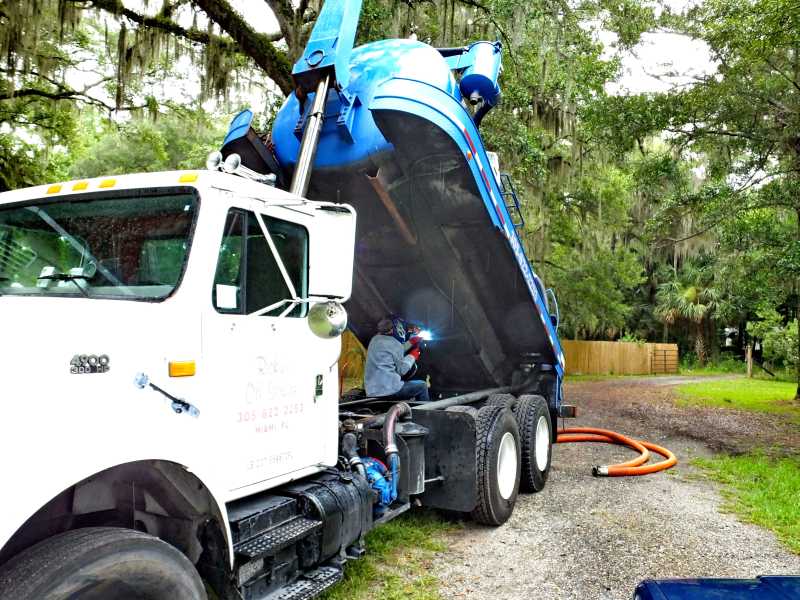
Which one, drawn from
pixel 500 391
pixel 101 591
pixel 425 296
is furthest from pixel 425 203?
pixel 101 591

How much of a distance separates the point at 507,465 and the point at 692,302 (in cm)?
3080

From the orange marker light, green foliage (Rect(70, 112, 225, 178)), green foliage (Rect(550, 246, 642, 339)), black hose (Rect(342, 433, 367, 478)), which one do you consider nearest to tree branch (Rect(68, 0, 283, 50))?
green foliage (Rect(70, 112, 225, 178))

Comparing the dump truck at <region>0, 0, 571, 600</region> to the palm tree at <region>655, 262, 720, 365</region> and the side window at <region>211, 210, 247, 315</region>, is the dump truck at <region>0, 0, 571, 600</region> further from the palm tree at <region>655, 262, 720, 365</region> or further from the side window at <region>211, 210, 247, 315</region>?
the palm tree at <region>655, 262, 720, 365</region>

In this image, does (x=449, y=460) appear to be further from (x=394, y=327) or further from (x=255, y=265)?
(x=255, y=265)

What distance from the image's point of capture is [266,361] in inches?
129

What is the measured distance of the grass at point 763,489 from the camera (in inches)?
233

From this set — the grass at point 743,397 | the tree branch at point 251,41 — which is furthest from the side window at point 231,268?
the grass at point 743,397

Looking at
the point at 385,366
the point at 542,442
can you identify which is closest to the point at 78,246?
the point at 385,366

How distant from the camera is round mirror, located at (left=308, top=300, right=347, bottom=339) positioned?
305 centimetres

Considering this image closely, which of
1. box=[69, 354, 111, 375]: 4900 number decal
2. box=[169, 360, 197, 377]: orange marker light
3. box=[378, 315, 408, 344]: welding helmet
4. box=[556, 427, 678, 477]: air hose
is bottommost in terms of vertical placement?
box=[556, 427, 678, 477]: air hose

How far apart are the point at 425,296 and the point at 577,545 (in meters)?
2.58

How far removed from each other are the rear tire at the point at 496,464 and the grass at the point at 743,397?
11.4m

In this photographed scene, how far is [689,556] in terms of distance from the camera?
16.2 feet

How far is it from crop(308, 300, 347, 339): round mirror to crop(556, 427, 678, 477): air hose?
17.6 ft
